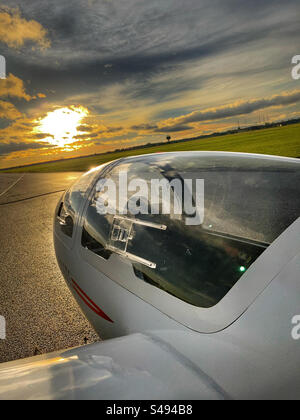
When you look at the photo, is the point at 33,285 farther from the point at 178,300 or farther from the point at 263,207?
the point at 263,207

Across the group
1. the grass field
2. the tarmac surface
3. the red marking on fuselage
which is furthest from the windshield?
the grass field

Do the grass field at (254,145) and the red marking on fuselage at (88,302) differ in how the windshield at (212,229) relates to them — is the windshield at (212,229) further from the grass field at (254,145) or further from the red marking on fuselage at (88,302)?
the grass field at (254,145)

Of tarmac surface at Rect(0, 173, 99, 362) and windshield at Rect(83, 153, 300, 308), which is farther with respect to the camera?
tarmac surface at Rect(0, 173, 99, 362)

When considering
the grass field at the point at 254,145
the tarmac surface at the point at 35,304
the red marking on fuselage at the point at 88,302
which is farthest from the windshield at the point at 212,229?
the grass field at the point at 254,145

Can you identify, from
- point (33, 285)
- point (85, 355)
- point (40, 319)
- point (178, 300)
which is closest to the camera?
point (85, 355)

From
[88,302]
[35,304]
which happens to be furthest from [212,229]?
[35,304]

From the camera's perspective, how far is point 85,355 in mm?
1153

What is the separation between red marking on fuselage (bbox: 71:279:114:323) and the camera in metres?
1.86

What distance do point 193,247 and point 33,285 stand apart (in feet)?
9.25

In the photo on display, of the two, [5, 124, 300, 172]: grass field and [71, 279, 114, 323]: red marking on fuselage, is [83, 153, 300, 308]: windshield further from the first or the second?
[5, 124, 300, 172]: grass field

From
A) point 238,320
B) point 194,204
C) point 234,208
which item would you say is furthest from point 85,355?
point 234,208

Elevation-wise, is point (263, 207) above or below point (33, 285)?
above

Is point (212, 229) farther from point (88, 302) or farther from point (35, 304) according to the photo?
point (35, 304)

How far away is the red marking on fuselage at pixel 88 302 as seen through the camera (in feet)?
6.11
